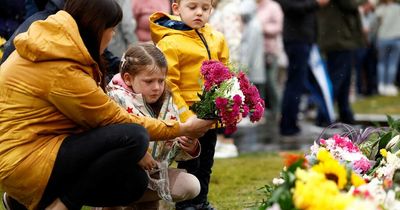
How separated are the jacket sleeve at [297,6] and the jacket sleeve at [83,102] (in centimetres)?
676

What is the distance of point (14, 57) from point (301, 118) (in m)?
10.8

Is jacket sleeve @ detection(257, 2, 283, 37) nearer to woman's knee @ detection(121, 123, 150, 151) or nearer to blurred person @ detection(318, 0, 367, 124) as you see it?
blurred person @ detection(318, 0, 367, 124)

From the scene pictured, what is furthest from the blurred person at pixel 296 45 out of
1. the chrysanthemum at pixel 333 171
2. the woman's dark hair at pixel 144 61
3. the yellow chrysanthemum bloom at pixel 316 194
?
the yellow chrysanthemum bloom at pixel 316 194

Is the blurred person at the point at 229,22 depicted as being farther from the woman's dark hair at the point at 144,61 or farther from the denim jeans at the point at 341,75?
the woman's dark hair at the point at 144,61

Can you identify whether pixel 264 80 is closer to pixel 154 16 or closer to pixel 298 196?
pixel 154 16

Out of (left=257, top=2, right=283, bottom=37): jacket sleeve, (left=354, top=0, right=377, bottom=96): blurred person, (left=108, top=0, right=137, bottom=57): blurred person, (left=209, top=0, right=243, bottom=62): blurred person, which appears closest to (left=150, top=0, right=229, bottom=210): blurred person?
(left=108, top=0, right=137, bottom=57): blurred person

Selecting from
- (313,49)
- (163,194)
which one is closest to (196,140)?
(163,194)

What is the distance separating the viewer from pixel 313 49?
44.4ft

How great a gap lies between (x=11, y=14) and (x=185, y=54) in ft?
8.33

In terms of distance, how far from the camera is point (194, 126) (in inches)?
244

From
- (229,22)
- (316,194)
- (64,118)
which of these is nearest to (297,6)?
(229,22)

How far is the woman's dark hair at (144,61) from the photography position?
21.2 feet

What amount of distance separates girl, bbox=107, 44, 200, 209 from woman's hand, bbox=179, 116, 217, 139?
0.23 meters

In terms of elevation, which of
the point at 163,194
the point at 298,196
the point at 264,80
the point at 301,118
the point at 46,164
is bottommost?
the point at 301,118
